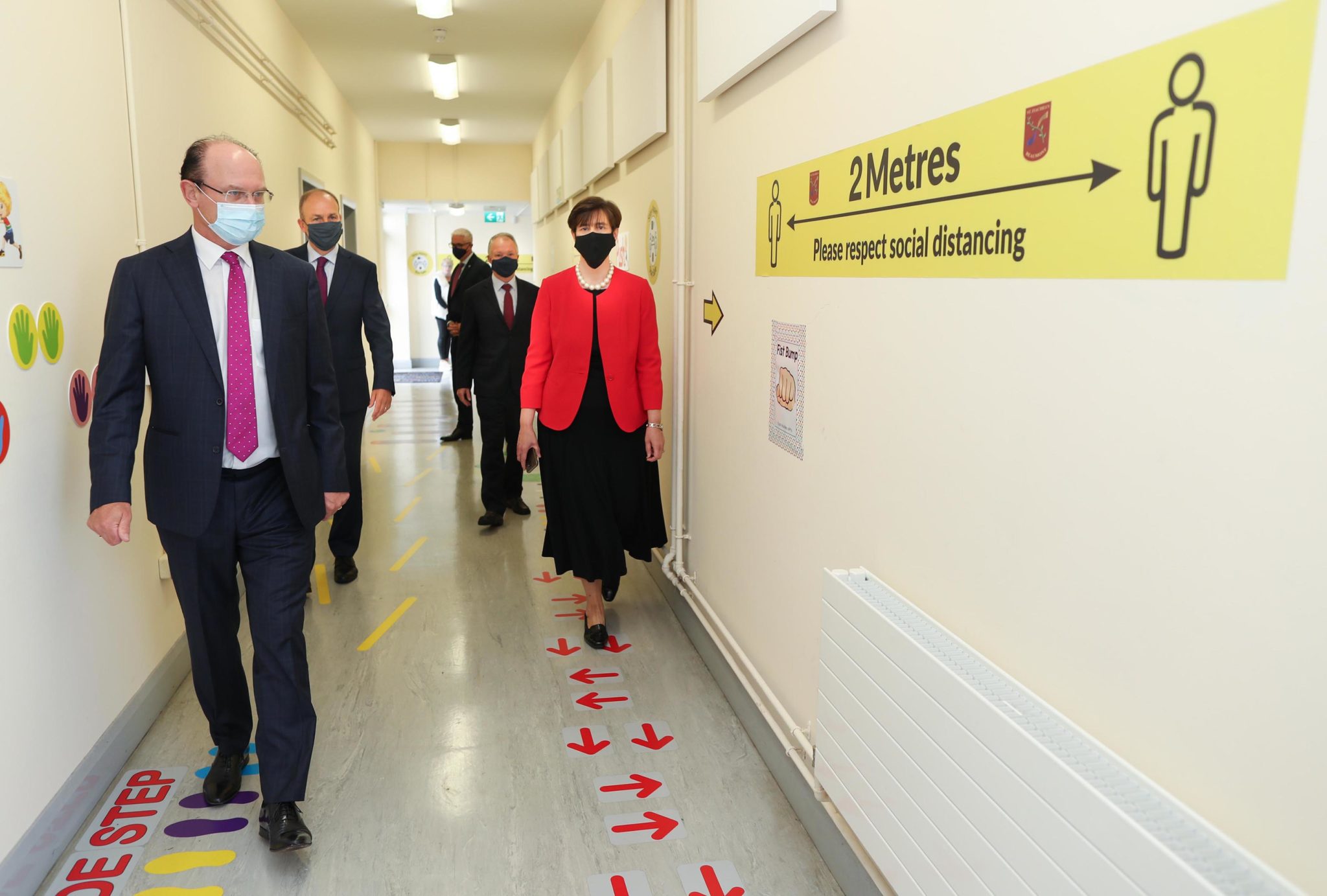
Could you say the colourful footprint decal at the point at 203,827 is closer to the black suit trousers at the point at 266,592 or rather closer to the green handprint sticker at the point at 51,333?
the black suit trousers at the point at 266,592

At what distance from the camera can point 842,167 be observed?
225 cm

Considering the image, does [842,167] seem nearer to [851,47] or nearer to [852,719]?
[851,47]

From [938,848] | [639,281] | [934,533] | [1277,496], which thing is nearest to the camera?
[1277,496]

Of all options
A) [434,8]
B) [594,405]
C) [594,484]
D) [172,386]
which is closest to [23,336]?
[172,386]

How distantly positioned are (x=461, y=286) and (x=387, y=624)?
3.46 meters

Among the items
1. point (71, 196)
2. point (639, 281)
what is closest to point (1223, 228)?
point (639, 281)

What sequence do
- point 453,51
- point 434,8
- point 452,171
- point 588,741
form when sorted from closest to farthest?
point 588,741
point 434,8
point 453,51
point 452,171

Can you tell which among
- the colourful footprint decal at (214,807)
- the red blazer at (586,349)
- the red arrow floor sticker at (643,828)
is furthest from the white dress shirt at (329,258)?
the red arrow floor sticker at (643,828)

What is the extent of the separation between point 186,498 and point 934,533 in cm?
178

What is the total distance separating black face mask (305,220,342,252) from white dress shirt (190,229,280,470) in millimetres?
1802

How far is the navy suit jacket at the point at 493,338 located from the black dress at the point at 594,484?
189 centimetres

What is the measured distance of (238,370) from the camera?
230 centimetres

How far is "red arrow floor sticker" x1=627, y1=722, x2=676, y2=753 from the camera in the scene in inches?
116

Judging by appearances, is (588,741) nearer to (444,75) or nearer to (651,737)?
(651,737)
